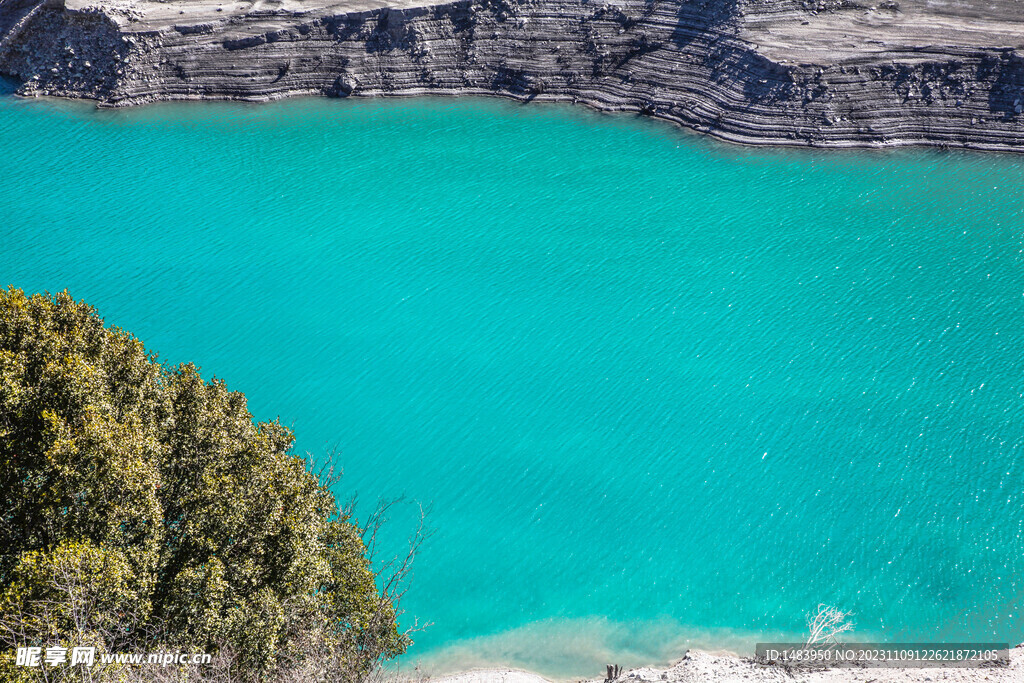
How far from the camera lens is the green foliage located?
15.7m

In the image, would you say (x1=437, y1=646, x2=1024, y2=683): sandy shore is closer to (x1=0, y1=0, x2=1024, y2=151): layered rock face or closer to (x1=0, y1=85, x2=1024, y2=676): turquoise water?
(x1=0, y1=85, x2=1024, y2=676): turquoise water

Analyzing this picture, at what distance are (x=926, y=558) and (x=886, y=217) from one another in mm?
22075

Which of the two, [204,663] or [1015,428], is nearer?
[204,663]

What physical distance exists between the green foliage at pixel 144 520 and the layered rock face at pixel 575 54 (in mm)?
40065

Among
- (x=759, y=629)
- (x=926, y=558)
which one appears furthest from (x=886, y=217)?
(x=759, y=629)

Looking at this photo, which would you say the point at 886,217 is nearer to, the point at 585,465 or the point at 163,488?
the point at 585,465

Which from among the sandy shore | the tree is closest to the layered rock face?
the tree

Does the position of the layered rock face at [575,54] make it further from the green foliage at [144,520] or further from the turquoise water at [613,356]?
the green foliage at [144,520]

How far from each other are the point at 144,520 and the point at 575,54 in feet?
156

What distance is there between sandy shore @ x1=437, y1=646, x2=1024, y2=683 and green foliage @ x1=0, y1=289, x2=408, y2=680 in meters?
5.22

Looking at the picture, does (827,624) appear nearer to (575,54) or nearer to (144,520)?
(144,520)

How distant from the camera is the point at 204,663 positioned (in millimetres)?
16359

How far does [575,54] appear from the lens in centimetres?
5703

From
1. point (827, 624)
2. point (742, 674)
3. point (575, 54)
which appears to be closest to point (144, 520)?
point (742, 674)
